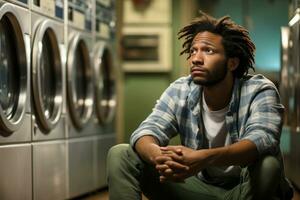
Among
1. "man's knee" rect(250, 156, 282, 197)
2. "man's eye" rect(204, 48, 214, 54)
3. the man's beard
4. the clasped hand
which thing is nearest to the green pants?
"man's knee" rect(250, 156, 282, 197)

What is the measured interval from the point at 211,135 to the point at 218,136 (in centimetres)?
3

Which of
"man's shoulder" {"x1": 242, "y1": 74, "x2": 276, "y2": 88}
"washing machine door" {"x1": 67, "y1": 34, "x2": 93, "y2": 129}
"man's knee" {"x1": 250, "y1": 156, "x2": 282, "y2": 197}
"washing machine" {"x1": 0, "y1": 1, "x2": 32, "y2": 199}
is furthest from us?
"washing machine door" {"x1": 67, "y1": 34, "x2": 93, "y2": 129}

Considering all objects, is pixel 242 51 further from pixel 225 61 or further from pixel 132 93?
pixel 132 93

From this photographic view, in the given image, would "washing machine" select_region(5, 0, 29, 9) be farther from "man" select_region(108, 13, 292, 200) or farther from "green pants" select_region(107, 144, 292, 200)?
"green pants" select_region(107, 144, 292, 200)

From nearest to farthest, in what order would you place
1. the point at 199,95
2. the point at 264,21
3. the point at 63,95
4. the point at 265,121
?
the point at 265,121, the point at 199,95, the point at 63,95, the point at 264,21

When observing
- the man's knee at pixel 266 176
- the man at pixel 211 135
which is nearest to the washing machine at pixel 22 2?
the man at pixel 211 135

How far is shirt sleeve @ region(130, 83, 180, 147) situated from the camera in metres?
2.19

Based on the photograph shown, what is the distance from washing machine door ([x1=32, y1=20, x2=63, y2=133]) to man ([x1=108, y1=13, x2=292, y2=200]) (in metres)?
0.86

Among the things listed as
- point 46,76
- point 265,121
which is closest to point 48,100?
point 46,76

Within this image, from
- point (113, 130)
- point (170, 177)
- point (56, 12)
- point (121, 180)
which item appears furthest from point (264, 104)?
point (113, 130)

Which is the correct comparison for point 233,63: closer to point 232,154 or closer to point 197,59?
point 197,59

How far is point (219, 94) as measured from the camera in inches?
88.2

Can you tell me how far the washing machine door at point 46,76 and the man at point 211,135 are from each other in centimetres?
86

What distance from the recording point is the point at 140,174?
2.12 meters
